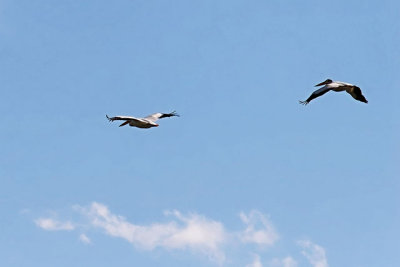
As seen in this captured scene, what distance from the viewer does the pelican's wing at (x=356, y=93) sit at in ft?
210

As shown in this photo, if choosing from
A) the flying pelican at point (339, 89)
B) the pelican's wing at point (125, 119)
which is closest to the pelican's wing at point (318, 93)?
the flying pelican at point (339, 89)

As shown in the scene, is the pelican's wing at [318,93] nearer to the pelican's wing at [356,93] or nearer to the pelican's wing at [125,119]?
the pelican's wing at [356,93]

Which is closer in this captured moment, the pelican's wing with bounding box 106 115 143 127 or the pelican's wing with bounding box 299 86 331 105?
the pelican's wing with bounding box 299 86 331 105

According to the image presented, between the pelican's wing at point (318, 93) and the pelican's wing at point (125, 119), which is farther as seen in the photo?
the pelican's wing at point (125, 119)

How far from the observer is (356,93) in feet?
211

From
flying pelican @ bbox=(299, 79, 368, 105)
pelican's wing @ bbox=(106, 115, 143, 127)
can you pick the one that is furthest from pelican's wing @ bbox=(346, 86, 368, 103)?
pelican's wing @ bbox=(106, 115, 143, 127)

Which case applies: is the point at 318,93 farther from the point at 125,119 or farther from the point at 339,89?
the point at 125,119

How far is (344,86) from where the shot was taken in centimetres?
6366

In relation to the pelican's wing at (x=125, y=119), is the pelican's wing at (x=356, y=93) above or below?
above

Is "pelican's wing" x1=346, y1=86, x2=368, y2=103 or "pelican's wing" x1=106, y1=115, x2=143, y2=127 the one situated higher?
"pelican's wing" x1=346, y1=86, x2=368, y2=103

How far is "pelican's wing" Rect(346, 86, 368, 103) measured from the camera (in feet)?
210

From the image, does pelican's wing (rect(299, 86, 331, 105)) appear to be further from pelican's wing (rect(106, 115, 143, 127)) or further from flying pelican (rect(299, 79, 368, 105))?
pelican's wing (rect(106, 115, 143, 127))

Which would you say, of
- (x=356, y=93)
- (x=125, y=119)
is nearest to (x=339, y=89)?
(x=356, y=93)

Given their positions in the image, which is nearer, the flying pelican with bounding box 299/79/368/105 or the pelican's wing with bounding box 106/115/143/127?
the flying pelican with bounding box 299/79/368/105
